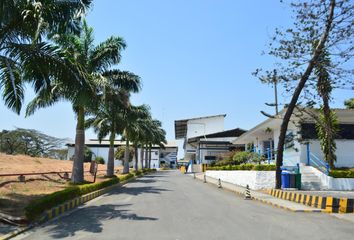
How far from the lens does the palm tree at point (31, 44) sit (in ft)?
41.9

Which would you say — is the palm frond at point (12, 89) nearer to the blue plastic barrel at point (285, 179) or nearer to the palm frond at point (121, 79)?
the palm frond at point (121, 79)

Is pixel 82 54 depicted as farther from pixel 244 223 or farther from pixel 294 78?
pixel 244 223

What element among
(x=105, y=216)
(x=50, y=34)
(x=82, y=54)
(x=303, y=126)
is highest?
(x=82, y=54)

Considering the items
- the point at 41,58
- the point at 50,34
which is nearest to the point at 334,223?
the point at 41,58

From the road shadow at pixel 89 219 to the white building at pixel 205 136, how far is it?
47.8 meters

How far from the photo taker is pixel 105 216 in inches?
512

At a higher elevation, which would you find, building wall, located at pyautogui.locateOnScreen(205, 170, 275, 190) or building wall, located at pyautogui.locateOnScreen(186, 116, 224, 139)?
building wall, located at pyautogui.locateOnScreen(186, 116, 224, 139)

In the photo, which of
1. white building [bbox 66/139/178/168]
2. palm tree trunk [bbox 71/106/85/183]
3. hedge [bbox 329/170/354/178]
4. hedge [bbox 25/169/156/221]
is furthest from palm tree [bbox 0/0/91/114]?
white building [bbox 66/139/178/168]

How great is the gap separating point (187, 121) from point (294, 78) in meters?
64.5

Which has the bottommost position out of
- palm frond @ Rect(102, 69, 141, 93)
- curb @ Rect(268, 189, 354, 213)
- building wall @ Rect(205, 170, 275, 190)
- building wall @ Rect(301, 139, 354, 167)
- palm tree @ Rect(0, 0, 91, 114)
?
curb @ Rect(268, 189, 354, 213)

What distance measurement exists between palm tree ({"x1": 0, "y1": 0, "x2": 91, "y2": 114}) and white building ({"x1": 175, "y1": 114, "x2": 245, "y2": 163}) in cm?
4896

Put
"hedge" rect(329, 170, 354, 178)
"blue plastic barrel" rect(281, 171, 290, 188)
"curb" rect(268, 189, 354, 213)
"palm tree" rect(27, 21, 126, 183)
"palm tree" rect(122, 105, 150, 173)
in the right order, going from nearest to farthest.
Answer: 1. "curb" rect(268, 189, 354, 213)
2. "blue plastic barrel" rect(281, 171, 290, 188)
3. "hedge" rect(329, 170, 354, 178)
4. "palm tree" rect(27, 21, 126, 183)
5. "palm tree" rect(122, 105, 150, 173)

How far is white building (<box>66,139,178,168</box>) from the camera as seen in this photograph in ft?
333

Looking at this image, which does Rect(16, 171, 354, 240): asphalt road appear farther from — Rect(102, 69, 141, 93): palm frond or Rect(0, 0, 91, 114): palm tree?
Rect(102, 69, 141, 93): palm frond
